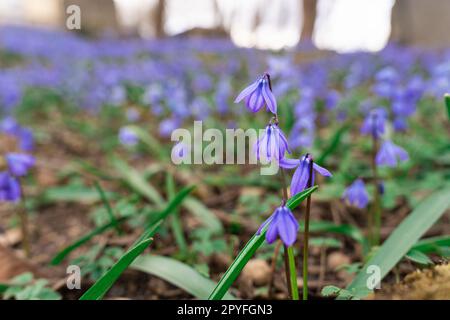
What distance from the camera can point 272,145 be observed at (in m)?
1.13

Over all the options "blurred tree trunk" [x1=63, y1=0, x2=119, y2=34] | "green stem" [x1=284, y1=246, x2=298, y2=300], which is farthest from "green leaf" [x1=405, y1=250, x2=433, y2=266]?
"blurred tree trunk" [x1=63, y1=0, x2=119, y2=34]

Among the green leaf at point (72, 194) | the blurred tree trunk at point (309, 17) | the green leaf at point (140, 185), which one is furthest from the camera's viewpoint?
the blurred tree trunk at point (309, 17)

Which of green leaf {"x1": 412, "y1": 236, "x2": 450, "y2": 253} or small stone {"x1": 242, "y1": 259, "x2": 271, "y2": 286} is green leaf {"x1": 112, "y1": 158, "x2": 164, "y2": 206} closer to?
small stone {"x1": 242, "y1": 259, "x2": 271, "y2": 286}

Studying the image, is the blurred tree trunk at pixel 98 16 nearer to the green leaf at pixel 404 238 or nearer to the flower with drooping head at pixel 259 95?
the green leaf at pixel 404 238

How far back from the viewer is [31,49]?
9453 millimetres

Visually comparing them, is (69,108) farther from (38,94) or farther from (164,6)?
(164,6)

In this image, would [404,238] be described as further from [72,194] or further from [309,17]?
[309,17]

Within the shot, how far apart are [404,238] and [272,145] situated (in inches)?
24.0

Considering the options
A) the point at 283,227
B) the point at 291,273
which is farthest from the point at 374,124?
the point at 283,227

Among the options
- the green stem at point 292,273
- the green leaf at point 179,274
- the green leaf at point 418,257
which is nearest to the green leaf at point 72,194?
the green leaf at point 179,274

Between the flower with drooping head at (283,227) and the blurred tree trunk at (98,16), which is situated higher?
the blurred tree trunk at (98,16)

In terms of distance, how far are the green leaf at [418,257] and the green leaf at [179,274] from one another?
510mm

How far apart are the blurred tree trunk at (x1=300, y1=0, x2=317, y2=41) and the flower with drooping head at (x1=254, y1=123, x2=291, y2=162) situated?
37.6 ft

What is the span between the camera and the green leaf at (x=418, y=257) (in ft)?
4.13
